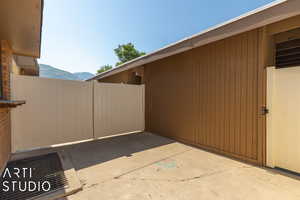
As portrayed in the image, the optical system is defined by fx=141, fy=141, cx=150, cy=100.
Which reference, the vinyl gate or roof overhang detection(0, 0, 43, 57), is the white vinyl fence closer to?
the vinyl gate

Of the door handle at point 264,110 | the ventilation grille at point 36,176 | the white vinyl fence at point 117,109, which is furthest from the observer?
the white vinyl fence at point 117,109

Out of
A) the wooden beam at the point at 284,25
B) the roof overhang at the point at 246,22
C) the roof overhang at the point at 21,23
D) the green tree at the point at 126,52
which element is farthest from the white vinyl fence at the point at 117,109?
the green tree at the point at 126,52

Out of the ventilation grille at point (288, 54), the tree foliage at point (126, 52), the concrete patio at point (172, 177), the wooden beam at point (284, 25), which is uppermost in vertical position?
the tree foliage at point (126, 52)

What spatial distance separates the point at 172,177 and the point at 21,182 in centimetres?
215

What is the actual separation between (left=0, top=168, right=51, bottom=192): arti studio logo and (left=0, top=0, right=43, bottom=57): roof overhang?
2.43 meters

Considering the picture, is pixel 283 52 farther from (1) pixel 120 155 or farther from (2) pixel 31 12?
(2) pixel 31 12

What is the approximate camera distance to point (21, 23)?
2.43 meters

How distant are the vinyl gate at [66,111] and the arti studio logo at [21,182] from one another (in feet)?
4.33

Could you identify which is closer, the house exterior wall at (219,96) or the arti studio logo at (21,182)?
the arti studio logo at (21,182)

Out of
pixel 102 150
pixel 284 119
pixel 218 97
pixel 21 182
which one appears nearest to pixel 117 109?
pixel 102 150

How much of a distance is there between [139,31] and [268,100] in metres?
9.20

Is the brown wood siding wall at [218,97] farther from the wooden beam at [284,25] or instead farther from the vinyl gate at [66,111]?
the vinyl gate at [66,111]

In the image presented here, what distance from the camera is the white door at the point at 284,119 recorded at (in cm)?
224

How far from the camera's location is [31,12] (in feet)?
6.87
